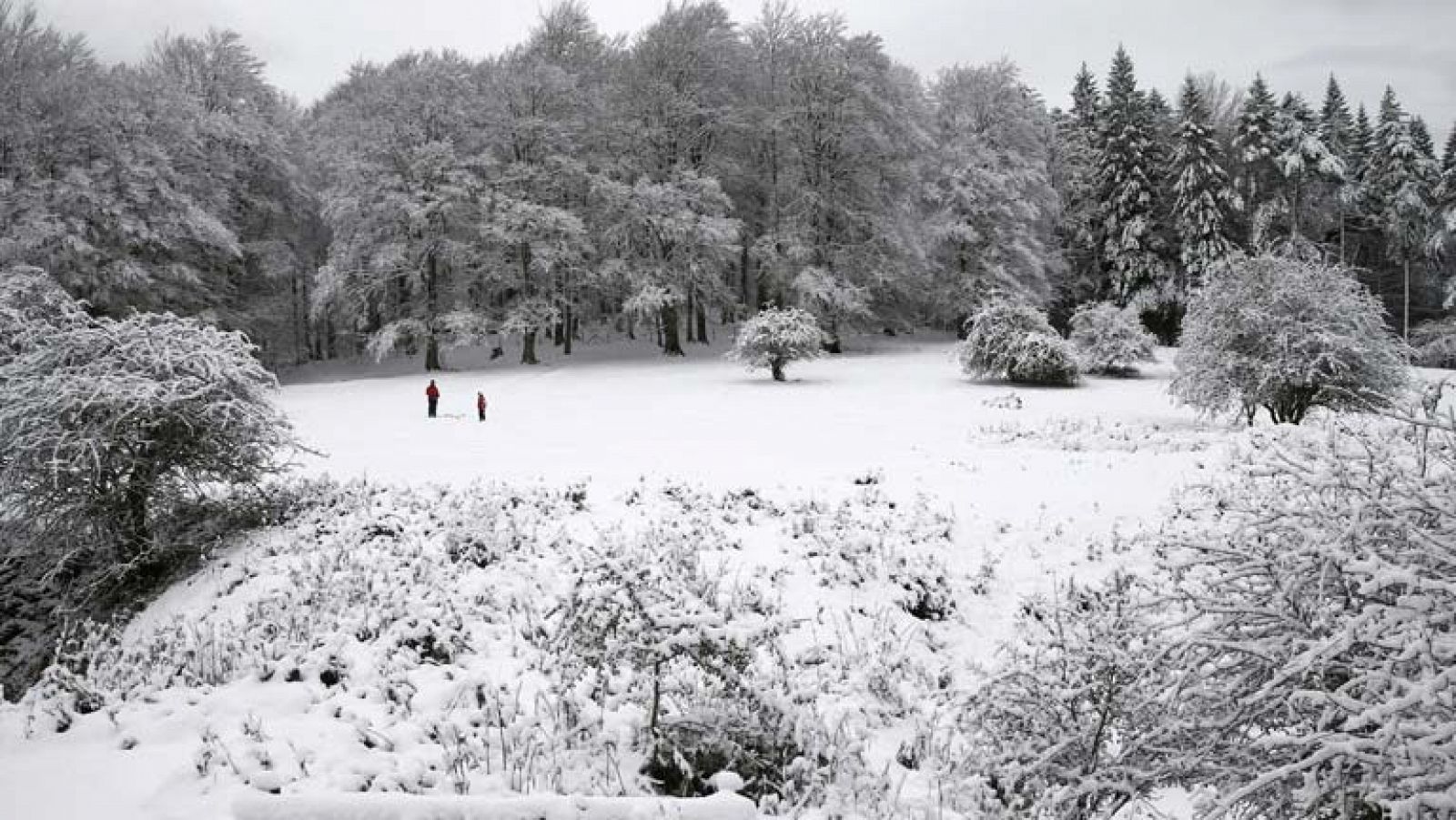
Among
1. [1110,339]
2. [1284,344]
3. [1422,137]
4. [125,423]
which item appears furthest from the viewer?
[1422,137]

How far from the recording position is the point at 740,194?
3769cm

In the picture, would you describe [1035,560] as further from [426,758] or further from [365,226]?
[365,226]

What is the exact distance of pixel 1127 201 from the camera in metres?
40.4

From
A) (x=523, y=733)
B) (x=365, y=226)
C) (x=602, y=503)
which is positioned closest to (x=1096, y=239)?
(x=365, y=226)

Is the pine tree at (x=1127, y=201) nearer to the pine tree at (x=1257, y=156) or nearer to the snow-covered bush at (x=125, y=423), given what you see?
the pine tree at (x=1257, y=156)

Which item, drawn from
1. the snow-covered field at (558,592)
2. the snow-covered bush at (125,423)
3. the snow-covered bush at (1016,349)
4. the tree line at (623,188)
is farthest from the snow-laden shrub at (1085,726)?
the tree line at (623,188)

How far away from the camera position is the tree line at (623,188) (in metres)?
27.7

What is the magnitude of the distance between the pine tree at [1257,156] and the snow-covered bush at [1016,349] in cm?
2049

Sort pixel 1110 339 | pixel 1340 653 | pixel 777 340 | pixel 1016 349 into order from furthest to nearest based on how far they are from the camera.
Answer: pixel 1110 339, pixel 777 340, pixel 1016 349, pixel 1340 653

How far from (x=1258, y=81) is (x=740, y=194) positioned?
26.7 metres

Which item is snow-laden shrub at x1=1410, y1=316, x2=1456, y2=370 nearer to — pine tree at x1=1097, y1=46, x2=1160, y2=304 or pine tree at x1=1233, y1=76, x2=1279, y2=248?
pine tree at x1=1233, y1=76, x2=1279, y2=248

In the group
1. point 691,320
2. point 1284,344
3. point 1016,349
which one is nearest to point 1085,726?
point 1284,344

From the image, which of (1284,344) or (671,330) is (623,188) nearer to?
(671,330)

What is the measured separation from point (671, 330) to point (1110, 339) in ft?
56.1
